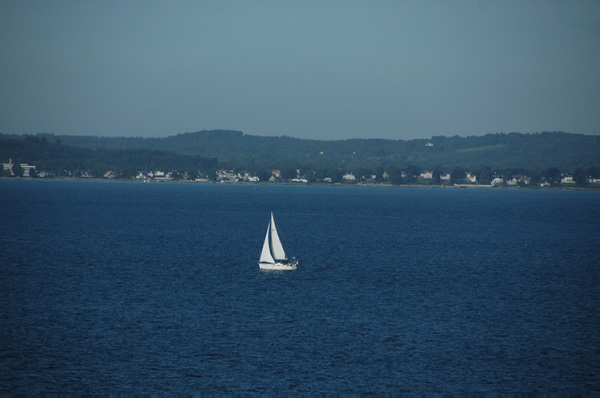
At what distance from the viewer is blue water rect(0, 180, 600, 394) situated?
120 feet

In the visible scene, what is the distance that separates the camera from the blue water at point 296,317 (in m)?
36.7

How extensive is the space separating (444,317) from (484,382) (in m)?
14.2

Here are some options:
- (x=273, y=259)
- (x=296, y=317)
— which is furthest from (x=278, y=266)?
(x=296, y=317)

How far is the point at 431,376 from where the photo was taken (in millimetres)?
37375

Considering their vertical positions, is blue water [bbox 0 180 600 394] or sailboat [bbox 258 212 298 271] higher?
sailboat [bbox 258 212 298 271]

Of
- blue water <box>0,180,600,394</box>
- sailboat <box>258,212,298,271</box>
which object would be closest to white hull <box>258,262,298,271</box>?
sailboat <box>258,212,298,271</box>

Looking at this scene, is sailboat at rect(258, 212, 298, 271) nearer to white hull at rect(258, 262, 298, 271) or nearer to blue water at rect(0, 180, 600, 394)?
white hull at rect(258, 262, 298, 271)

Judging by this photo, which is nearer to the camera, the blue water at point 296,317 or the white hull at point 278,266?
the blue water at point 296,317

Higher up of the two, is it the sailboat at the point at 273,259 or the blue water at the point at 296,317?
the sailboat at the point at 273,259

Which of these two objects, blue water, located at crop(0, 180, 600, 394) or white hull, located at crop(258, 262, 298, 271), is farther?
white hull, located at crop(258, 262, 298, 271)

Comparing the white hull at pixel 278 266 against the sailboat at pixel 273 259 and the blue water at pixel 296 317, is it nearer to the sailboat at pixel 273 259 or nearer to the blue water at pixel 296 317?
the sailboat at pixel 273 259

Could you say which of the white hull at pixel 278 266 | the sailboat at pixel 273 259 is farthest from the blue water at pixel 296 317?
the sailboat at pixel 273 259

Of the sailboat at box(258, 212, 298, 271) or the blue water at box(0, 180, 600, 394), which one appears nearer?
the blue water at box(0, 180, 600, 394)

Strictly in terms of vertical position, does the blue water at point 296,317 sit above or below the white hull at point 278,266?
below
